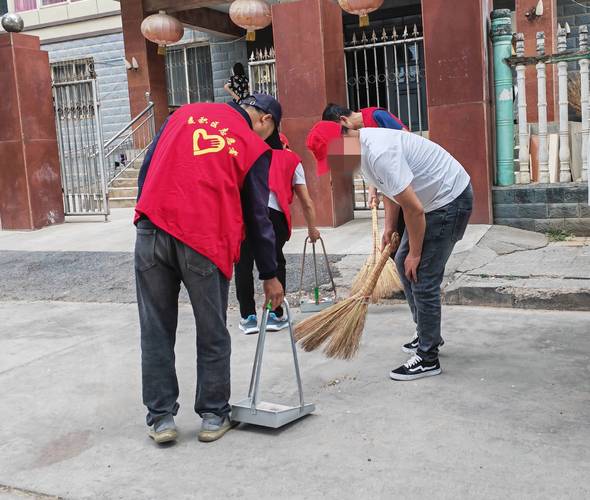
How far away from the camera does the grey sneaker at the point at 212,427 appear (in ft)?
11.1

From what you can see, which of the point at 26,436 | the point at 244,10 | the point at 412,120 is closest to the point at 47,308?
the point at 26,436

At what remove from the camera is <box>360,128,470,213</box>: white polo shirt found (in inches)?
144

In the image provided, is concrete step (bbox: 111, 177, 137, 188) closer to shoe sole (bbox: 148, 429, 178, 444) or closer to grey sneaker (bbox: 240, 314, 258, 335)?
grey sneaker (bbox: 240, 314, 258, 335)

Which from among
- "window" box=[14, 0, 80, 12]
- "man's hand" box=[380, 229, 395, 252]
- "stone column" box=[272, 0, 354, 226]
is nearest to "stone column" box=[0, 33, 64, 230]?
"stone column" box=[272, 0, 354, 226]

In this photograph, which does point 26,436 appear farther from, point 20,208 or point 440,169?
point 20,208

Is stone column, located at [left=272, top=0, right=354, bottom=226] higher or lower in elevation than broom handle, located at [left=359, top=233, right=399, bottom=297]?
higher

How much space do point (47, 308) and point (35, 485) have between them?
3713 millimetres

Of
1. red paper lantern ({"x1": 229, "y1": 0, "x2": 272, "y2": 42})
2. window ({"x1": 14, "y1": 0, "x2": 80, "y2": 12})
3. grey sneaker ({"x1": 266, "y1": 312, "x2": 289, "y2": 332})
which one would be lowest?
grey sneaker ({"x1": 266, "y1": 312, "x2": 289, "y2": 332})

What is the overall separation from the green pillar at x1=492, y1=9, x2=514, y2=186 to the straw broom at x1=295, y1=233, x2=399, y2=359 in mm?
4073

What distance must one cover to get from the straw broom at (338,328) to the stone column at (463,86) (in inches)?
151

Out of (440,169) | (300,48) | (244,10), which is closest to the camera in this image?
(440,169)

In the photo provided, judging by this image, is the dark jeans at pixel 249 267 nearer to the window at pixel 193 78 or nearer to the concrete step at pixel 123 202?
the concrete step at pixel 123 202

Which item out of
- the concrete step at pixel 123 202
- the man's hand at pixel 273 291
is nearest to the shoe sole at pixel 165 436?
the man's hand at pixel 273 291

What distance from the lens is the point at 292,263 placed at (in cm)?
698
